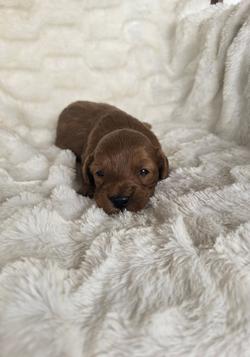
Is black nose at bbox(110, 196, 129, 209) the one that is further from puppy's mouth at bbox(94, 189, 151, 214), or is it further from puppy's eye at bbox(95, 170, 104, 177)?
puppy's eye at bbox(95, 170, 104, 177)

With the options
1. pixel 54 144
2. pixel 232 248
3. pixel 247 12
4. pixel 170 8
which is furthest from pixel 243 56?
pixel 232 248

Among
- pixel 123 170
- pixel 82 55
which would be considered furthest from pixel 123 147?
pixel 82 55

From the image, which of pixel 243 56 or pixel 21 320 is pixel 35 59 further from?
pixel 21 320

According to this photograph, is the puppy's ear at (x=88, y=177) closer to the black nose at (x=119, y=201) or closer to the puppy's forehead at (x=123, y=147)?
the puppy's forehead at (x=123, y=147)

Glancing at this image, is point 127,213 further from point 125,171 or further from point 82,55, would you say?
point 82,55

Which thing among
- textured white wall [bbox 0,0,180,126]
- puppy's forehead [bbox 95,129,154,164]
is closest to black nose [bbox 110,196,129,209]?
puppy's forehead [bbox 95,129,154,164]

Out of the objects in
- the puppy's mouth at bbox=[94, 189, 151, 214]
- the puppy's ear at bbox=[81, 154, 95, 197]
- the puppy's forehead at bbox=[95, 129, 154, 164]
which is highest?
the puppy's forehead at bbox=[95, 129, 154, 164]
